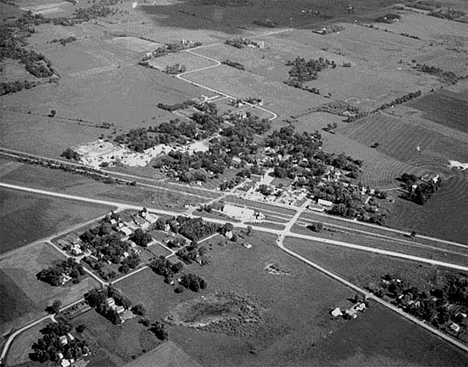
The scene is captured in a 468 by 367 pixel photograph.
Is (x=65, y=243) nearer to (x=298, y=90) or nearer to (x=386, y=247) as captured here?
(x=386, y=247)

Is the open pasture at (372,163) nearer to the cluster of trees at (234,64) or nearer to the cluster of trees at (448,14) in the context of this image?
the cluster of trees at (234,64)

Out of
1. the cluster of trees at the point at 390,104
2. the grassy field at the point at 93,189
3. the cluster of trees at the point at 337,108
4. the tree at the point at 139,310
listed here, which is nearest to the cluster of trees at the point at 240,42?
the cluster of trees at the point at 337,108

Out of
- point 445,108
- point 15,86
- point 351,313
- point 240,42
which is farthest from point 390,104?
point 15,86

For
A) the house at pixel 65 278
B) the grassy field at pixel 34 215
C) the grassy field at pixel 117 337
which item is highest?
the grassy field at pixel 34 215

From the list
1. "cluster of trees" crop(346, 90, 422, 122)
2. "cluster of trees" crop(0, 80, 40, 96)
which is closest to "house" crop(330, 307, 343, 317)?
"cluster of trees" crop(346, 90, 422, 122)

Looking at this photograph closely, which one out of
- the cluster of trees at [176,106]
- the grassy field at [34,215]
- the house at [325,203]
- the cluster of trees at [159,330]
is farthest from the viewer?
the cluster of trees at [176,106]

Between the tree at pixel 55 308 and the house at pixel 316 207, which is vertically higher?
the house at pixel 316 207
